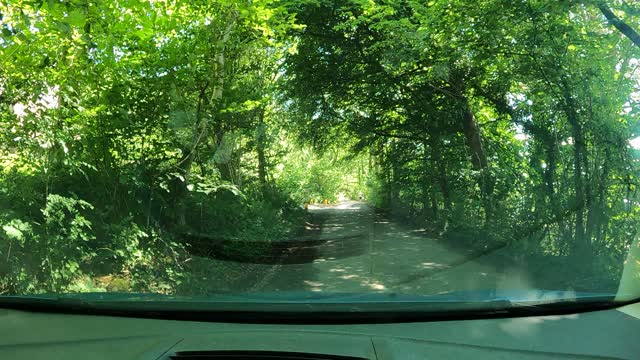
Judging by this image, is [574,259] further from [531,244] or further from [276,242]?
[276,242]

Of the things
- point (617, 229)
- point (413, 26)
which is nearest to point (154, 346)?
point (617, 229)

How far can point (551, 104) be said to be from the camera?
8.74 m

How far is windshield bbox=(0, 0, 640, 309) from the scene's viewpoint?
5875 millimetres

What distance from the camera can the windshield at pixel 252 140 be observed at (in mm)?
5875

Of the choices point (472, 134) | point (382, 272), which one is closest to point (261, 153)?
point (472, 134)

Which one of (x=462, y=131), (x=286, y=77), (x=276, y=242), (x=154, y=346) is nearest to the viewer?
(x=154, y=346)

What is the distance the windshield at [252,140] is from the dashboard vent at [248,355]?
0.63m

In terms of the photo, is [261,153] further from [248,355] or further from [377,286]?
[248,355]

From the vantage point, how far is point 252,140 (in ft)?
44.2

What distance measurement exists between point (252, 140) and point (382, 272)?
18.4 ft

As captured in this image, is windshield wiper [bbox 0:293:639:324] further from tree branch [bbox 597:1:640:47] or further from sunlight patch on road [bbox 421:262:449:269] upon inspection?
sunlight patch on road [bbox 421:262:449:269]

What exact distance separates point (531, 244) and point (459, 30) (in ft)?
13.2

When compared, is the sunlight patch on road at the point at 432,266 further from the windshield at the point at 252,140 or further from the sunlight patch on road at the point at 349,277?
the sunlight patch on road at the point at 349,277

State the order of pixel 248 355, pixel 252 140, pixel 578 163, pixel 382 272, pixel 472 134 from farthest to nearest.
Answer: pixel 252 140
pixel 472 134
pixel 382 272
pixel 578 163
pixel 248 355
